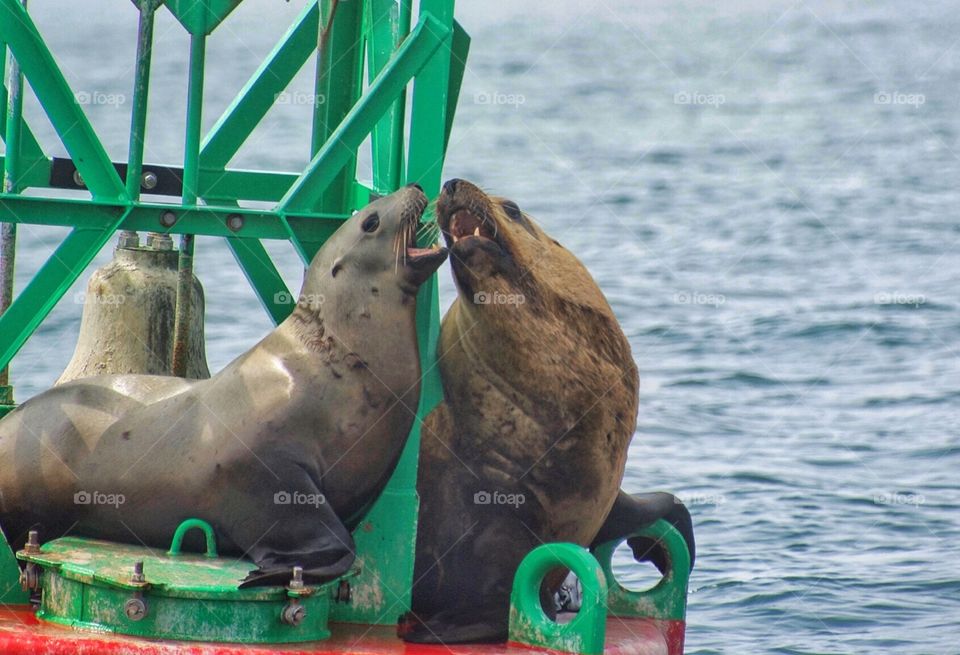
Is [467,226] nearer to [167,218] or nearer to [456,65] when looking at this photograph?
[456,65]

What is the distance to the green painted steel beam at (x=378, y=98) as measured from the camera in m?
6.31

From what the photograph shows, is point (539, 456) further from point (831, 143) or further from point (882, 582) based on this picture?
point (831, 143)

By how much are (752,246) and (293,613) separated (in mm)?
17054

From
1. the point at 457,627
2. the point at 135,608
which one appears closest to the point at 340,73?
the point at 457,627

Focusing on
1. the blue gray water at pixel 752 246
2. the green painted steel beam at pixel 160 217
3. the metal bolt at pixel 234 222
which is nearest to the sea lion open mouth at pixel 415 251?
the green painted steel beam at pixel 160 217

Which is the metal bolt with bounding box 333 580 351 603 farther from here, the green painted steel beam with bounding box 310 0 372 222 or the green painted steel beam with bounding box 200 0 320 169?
the green painted steel beam with bounding box 200 0 320 169

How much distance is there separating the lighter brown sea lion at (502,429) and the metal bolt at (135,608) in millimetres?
→ 977

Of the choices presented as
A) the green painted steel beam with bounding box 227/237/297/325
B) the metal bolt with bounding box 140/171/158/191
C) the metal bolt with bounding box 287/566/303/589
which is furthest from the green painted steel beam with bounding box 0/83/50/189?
the metal bolt with bounding box 287/566/303/589

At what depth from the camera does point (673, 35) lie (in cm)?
3972

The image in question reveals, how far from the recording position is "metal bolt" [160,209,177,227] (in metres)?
6.39

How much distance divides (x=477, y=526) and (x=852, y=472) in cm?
773

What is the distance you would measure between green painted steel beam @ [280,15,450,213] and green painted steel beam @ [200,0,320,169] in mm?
1155

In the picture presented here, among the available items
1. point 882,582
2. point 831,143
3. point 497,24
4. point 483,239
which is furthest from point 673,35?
point 483,239

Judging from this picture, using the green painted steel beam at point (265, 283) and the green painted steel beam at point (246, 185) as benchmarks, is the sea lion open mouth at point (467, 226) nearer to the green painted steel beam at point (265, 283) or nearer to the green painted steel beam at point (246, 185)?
the green painted steel beam at point (265, 283)
